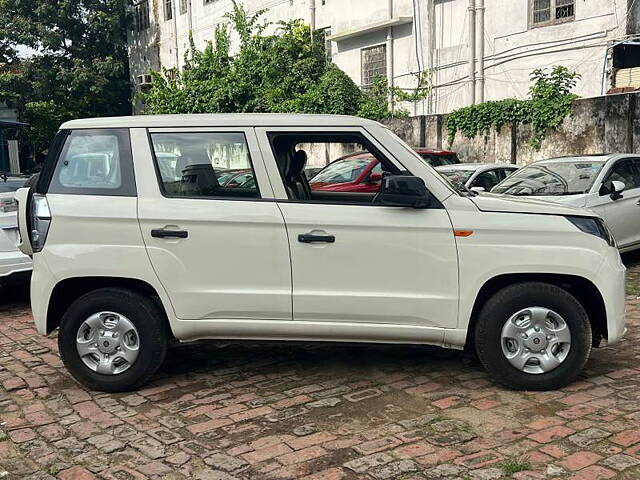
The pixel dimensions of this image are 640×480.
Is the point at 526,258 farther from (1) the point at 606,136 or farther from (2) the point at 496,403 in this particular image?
(1) the point at 606,136

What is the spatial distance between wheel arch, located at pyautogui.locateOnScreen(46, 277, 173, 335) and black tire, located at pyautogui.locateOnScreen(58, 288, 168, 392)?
0.22ft

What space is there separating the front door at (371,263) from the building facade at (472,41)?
42.9ft

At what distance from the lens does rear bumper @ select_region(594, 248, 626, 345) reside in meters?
4.82

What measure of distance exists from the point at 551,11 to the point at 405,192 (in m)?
14.8

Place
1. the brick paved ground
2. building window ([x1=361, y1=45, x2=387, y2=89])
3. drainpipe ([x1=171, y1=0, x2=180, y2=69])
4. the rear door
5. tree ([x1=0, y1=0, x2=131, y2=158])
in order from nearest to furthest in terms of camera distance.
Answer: the brick paved ground < the rear door < building window ([x1=361, y1=45, x2=387, y2=89]) < drainpipe ([x1=171, y1=0, x2=180, y2=69]) < tree ([x1=0, y1=0, x2=131, y2=158])

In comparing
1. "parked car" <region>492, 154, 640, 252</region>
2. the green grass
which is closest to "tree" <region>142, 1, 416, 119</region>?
"parked car" <region>492, 154, 640, 252</region>

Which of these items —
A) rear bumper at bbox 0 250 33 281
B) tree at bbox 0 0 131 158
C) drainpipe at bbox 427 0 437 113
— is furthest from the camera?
tree at bbox 0 0 131 158

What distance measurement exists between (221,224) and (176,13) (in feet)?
97.7

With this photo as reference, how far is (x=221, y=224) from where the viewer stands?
491 centimetres

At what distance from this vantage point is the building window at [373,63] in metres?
22.5

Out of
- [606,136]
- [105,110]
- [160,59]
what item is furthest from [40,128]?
[606,136]

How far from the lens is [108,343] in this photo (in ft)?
16.6

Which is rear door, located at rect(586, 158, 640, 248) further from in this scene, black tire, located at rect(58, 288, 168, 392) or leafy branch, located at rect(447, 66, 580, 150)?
black tire, located at rect(58, 288, 168, 392)

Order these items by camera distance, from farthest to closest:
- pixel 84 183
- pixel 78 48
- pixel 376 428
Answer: pixel 78 48, pixel 84 183, pixel 376 428
